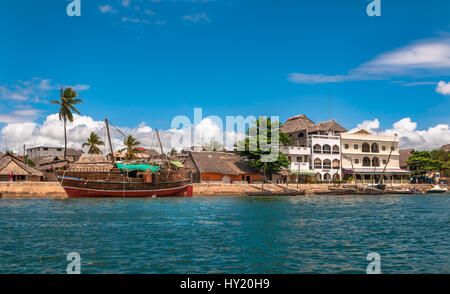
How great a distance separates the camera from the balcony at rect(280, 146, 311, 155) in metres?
64.5

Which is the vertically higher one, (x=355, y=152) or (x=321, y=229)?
(x=355, y=152)

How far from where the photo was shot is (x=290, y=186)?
190 ft

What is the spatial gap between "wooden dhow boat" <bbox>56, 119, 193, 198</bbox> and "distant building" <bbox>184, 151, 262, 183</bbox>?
832 cm

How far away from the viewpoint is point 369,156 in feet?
233

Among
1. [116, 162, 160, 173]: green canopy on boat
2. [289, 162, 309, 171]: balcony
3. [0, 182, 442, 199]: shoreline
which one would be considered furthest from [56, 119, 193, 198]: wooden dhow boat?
[289, 162, 309, 171]: balcony

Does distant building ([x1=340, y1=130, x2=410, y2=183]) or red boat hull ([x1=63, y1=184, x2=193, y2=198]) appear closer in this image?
red boat hull ([x1=63, y1=184, x2=193, y2=198])

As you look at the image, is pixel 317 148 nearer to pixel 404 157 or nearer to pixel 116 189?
pixel 404 157

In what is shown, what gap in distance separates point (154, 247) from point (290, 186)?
44193mm

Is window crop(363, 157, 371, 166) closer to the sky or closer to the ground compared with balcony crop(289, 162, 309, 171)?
closer to the sky

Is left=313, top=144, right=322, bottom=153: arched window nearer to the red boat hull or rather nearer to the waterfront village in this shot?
the waterfront village

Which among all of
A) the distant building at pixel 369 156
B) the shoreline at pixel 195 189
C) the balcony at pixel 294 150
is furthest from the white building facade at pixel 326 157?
the shoreline at pixel 195 189

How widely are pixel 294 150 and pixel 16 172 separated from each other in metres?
42.6
